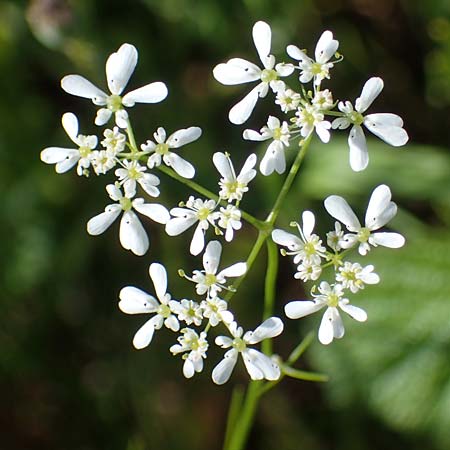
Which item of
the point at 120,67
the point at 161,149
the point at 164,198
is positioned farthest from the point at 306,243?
the point at 164,198

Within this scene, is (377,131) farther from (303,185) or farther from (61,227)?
(61,227)

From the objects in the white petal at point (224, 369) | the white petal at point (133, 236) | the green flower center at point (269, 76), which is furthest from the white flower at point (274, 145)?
the white petal at point (224, 369)

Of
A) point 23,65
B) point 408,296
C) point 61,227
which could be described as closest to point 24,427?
point 61,227

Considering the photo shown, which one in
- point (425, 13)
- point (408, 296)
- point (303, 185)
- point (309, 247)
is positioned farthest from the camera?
point (425, 13)

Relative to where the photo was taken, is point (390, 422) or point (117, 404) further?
point (117, 404)

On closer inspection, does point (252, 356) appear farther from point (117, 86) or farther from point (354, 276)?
point (117, 86)
